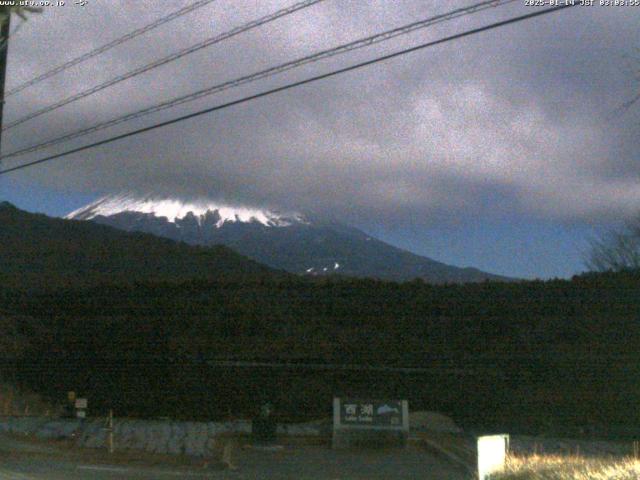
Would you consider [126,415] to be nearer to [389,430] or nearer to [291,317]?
[291,317]

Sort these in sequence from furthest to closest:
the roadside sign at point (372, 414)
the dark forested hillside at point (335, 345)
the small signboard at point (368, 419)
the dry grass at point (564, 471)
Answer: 1. the dark forested hillside at point (335, 345)
2. the roadside sign at point (372, 414)
3. the small signboard at point (368, 419)
4. the dry grass at point (564, 471)

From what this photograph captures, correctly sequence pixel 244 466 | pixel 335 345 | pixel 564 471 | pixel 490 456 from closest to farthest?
pixel 564 471 < pixel 490 456 < pixel 244 466 < pixel 335 345

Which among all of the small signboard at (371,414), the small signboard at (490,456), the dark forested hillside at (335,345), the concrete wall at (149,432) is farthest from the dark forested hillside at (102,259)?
the small signboard at (490,456)

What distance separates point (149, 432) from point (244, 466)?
20.3ft

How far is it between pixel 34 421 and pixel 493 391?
45.3 feet

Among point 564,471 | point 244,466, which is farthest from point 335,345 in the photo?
point 564,471

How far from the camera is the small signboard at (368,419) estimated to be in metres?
21.4

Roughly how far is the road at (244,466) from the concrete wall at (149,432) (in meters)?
1.29

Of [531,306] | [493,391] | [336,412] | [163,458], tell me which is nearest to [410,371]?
[493,391]

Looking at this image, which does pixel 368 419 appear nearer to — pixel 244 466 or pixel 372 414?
pixel 372 414

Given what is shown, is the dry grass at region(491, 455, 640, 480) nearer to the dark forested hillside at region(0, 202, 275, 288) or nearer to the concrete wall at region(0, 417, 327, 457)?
the concrete wall at region(0, 417, 327, 457)

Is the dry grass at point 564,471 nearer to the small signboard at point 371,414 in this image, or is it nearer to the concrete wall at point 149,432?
the small signboard at point 371,414

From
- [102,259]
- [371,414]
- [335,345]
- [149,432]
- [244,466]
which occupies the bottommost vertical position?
[244,466]

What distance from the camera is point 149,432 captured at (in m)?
23.0
